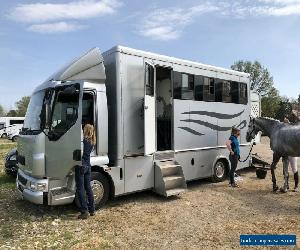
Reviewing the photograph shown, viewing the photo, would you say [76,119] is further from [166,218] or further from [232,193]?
[232,193]

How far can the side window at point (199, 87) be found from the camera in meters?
10.8

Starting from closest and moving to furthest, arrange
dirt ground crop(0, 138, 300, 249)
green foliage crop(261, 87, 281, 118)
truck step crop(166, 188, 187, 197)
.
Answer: dirt ground crop(0, 138, 300, 249), truck step crop(166, 188, 187, 197), green foliage crop(261, 87, 281, 118)

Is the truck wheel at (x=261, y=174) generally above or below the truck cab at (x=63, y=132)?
below

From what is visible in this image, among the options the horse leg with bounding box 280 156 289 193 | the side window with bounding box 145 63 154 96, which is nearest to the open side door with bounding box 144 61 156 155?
the side window with bounding box 145 63 154 96

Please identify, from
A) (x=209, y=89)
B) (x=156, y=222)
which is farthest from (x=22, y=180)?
(x=209, y=89)

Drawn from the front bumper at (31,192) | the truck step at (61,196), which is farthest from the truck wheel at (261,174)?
the front bumper at (31,192)

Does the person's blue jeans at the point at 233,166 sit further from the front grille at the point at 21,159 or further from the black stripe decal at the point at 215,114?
the front grille at the point at 21,159

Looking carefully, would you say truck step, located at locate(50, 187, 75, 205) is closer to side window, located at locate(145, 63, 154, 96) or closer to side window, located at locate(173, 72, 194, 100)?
side window, located at locate(145, 63, 154, 96)

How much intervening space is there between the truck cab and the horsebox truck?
2cm

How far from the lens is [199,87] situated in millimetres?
10844

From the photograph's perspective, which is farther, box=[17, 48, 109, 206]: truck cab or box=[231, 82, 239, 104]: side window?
box=[231, 82, 239, 104]: side window

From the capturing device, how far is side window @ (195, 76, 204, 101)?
1075cm

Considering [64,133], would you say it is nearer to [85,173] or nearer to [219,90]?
[85,173]

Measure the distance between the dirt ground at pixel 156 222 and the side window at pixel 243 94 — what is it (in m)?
3.83
